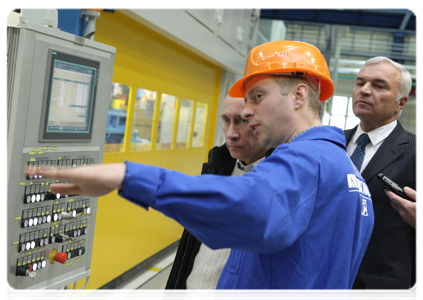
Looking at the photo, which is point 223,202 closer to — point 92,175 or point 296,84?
point 92,175

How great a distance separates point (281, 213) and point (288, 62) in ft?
2.05

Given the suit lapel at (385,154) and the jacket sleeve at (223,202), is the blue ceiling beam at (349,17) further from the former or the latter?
the jacket sleeve at (223,202)

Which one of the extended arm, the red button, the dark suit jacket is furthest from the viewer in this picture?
the red button

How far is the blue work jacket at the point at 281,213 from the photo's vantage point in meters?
0.81

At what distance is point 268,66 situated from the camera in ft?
4.34

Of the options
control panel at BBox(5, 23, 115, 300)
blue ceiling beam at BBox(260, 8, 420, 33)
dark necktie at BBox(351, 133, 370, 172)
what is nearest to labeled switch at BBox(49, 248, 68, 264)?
control panel at BBox(5, 23, 115, 300)

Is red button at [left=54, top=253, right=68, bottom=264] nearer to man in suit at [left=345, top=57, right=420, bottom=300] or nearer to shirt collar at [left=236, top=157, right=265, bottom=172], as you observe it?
shirt collar at [left=236, top=157, right=265, bottom=172]

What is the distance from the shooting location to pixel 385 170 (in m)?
2.25

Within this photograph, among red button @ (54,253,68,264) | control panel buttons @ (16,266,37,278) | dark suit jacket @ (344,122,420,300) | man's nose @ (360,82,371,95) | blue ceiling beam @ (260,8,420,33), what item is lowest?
control panel buttons @ (16,266,37,278)

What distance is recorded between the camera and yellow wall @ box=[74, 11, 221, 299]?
152 inches

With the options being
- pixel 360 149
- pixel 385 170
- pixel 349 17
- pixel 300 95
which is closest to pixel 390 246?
pixel 385 170

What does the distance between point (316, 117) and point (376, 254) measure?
A: 4.02 ft

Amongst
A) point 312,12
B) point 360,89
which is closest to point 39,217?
point 360,89
